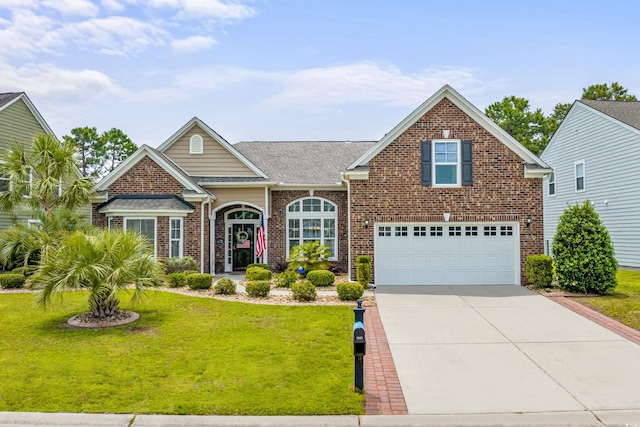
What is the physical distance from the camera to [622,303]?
38.4ft

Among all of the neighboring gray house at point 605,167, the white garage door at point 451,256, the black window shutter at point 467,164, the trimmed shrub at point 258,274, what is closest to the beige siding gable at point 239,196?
the trimmed shrub at point 258,274

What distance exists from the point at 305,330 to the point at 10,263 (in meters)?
11.7

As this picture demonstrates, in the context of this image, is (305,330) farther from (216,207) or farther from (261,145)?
(261,145)

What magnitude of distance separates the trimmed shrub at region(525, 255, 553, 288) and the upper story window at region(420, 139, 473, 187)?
10.5 ft

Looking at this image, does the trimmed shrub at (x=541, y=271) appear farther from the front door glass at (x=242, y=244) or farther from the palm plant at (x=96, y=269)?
the palm plant at (x=96, y=269)

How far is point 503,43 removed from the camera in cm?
1300

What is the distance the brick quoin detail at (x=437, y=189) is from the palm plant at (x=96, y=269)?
294 inches

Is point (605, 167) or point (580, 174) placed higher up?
point (605, 167)

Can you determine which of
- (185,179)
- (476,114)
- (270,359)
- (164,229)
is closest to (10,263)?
(164,229)

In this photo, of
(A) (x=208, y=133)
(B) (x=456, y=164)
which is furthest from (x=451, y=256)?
(A) (x=208, y=133)

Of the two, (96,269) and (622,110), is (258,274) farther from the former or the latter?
(622,110)

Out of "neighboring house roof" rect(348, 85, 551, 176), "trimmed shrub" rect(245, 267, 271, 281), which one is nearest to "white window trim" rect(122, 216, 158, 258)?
"trimmed shrub" rect(245, 267, 271, 281)

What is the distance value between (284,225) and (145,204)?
17.6 feet

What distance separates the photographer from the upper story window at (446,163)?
1487 centimetres
